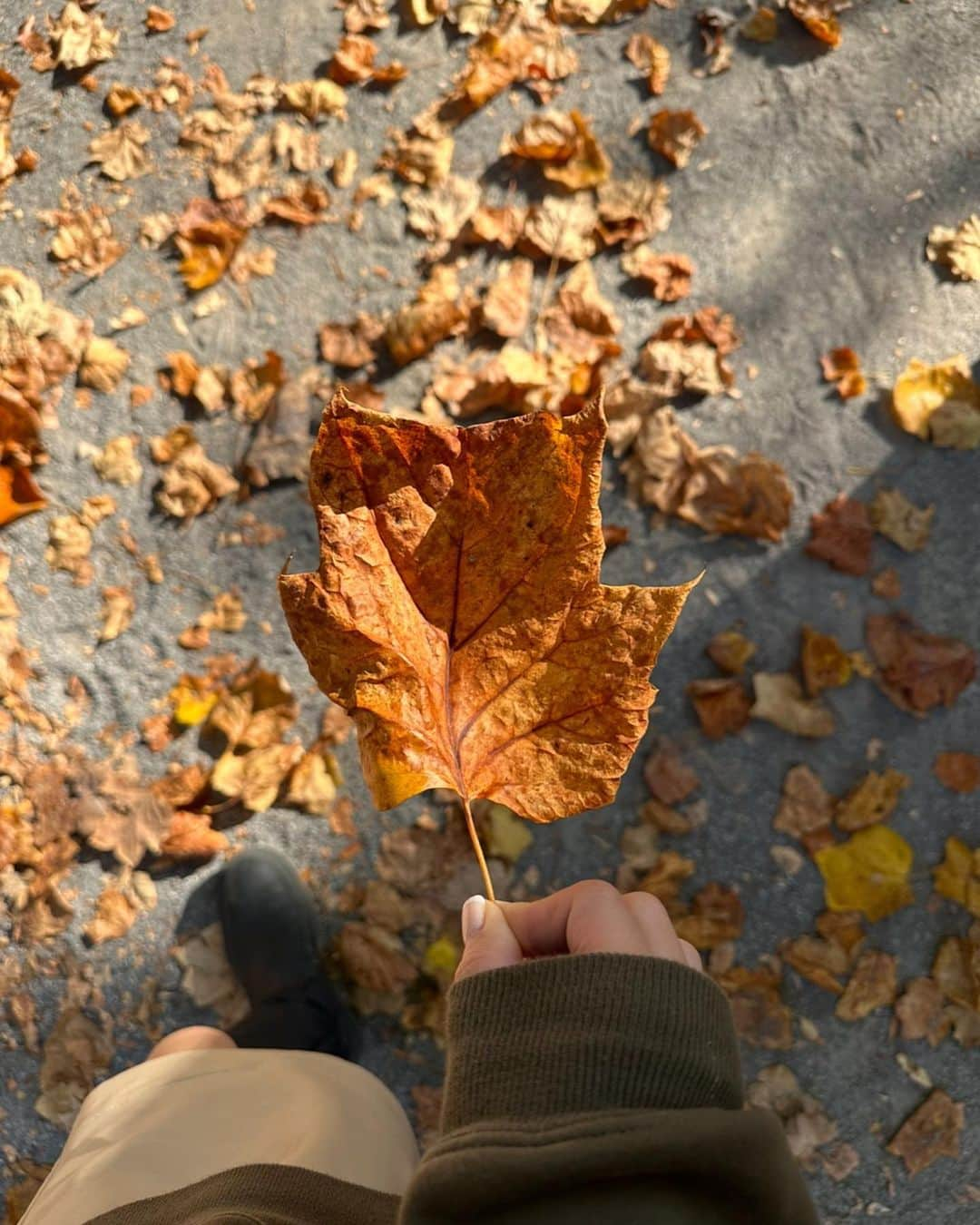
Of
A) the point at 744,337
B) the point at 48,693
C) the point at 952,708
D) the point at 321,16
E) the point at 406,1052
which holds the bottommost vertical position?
the point at 406,1052

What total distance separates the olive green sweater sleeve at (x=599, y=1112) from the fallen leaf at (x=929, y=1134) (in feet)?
3.93

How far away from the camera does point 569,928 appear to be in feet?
3.13

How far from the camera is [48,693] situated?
6.31 feet

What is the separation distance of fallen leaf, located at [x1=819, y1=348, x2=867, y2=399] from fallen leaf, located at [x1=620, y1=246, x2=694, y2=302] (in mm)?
339

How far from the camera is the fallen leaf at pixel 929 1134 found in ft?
5.88

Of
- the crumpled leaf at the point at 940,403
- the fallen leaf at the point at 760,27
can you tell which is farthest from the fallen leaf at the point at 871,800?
the fallen leaf at the point at 760,27

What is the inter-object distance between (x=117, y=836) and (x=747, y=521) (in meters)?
1.44

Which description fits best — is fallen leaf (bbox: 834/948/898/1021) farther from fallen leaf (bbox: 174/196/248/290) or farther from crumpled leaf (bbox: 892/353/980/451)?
fallen leaf (bbox: 174/196/248/290)

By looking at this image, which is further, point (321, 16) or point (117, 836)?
point (321, 16)

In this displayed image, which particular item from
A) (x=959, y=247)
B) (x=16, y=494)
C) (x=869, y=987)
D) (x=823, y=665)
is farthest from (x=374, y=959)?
(x=959, y=247)

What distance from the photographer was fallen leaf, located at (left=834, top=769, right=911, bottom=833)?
6.06 ft

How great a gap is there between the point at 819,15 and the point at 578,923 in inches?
81.6

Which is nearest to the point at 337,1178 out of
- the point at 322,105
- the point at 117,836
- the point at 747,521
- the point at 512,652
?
the point at 512,652

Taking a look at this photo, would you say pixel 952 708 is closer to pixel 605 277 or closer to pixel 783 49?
pixel 605 277
